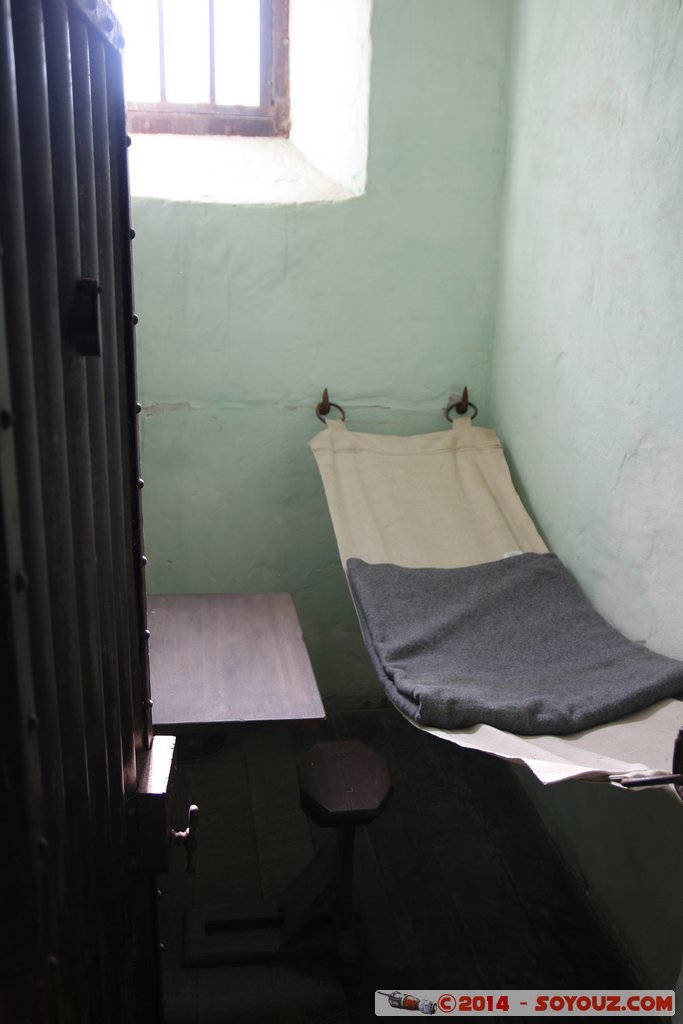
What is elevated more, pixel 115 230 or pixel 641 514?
pixel 115 230

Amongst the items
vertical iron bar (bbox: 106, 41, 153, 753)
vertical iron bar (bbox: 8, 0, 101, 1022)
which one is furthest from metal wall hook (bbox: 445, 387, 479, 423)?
vertical iron bar (bbox: 8, 0, 101, 1022)

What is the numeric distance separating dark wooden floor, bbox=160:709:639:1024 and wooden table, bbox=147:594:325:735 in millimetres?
478

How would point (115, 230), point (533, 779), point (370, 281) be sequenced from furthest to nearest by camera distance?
point (370, 281) < point (533, 779) < point (115, 230)

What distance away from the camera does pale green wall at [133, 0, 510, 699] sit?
226 cm

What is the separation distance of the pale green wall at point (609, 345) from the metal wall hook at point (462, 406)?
0.19 meters

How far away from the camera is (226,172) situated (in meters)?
2.40

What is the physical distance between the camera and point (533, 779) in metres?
2.19

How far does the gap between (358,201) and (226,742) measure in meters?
1.52

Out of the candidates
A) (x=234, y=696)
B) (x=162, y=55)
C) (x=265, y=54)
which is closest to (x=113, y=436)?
(x=234, y=696)

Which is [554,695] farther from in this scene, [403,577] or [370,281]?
[370,281]

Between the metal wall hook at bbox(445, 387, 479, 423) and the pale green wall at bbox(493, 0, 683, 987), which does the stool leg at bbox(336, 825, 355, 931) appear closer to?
the pale green wall at bbox(493, 0, 683, 987)

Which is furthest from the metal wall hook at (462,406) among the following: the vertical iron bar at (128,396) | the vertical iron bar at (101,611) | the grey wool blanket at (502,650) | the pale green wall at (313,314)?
the vertical iron bar at (101,611)

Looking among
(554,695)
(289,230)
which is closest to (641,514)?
(554,695)

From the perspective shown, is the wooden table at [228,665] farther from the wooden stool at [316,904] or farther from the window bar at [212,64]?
the window bar at [212,64]
